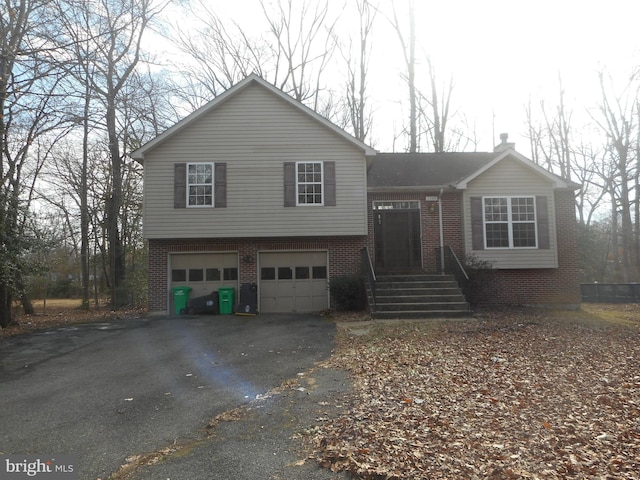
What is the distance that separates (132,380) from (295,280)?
8.16 meters

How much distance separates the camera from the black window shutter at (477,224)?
14.1m

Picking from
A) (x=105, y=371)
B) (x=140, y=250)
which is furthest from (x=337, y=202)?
(x=140, y=250)

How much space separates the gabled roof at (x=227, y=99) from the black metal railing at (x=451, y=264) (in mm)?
4103

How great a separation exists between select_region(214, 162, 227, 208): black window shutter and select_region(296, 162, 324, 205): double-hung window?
2.38 meters

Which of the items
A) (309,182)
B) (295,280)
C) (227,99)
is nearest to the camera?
(309,182)

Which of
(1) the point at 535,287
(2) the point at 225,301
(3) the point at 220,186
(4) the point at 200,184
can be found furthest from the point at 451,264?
(4) the point at 200,184

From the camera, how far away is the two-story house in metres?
13.8

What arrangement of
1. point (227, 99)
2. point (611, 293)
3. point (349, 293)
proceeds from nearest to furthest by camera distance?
point (349, 293)
point (227, 99)
point (611, 293)

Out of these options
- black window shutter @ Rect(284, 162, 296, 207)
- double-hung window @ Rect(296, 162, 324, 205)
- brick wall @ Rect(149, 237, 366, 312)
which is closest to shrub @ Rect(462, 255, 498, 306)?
brick wall @ Rect(149, 237, 366, 312)

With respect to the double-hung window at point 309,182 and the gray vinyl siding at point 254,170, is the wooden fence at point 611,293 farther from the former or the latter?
the double-hung window at point 309,182

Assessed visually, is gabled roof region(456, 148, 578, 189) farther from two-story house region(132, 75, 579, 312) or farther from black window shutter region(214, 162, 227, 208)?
black window shutter region(214, 162, 227, 208)

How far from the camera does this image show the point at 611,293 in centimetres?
1933

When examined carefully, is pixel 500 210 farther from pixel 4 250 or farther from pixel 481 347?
pixel 4 250

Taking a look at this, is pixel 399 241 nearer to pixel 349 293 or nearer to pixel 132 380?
pixel 349 293
